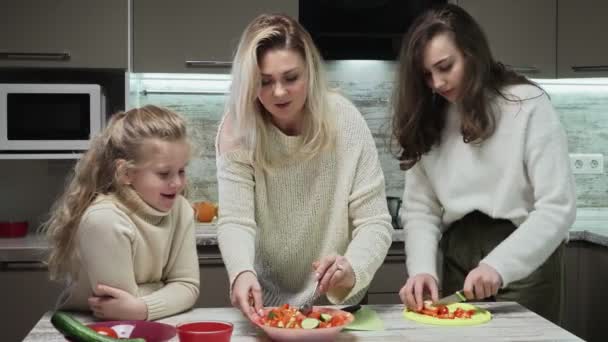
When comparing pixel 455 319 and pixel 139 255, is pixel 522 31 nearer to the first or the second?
pixel 455 319

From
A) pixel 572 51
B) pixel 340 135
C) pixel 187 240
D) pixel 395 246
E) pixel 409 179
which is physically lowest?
pixel 395 246

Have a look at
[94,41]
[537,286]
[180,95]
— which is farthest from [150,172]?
[180,95]

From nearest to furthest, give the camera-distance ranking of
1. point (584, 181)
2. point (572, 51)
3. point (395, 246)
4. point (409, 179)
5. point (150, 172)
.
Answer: point (150, 172) → point (409, 179) → point (395, 246) → point (572, 51) → point (584, 181)

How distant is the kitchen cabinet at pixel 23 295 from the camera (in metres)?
2.52

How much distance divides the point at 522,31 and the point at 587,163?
782 mm

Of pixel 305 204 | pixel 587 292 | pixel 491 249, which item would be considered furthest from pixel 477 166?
pixel 587 292

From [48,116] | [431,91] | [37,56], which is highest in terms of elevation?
[37,56]

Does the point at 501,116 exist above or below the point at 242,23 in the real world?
below

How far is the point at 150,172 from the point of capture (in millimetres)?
1478

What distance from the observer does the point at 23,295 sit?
254 centimetres

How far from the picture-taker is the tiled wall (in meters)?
3.10

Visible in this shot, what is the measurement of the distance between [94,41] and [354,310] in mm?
1725

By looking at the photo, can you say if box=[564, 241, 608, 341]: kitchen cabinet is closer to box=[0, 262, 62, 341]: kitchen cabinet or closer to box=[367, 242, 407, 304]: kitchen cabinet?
box=[367, 242, 407, 304]: kitchen cabinet

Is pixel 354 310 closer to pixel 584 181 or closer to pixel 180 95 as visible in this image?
pixel 180 95
